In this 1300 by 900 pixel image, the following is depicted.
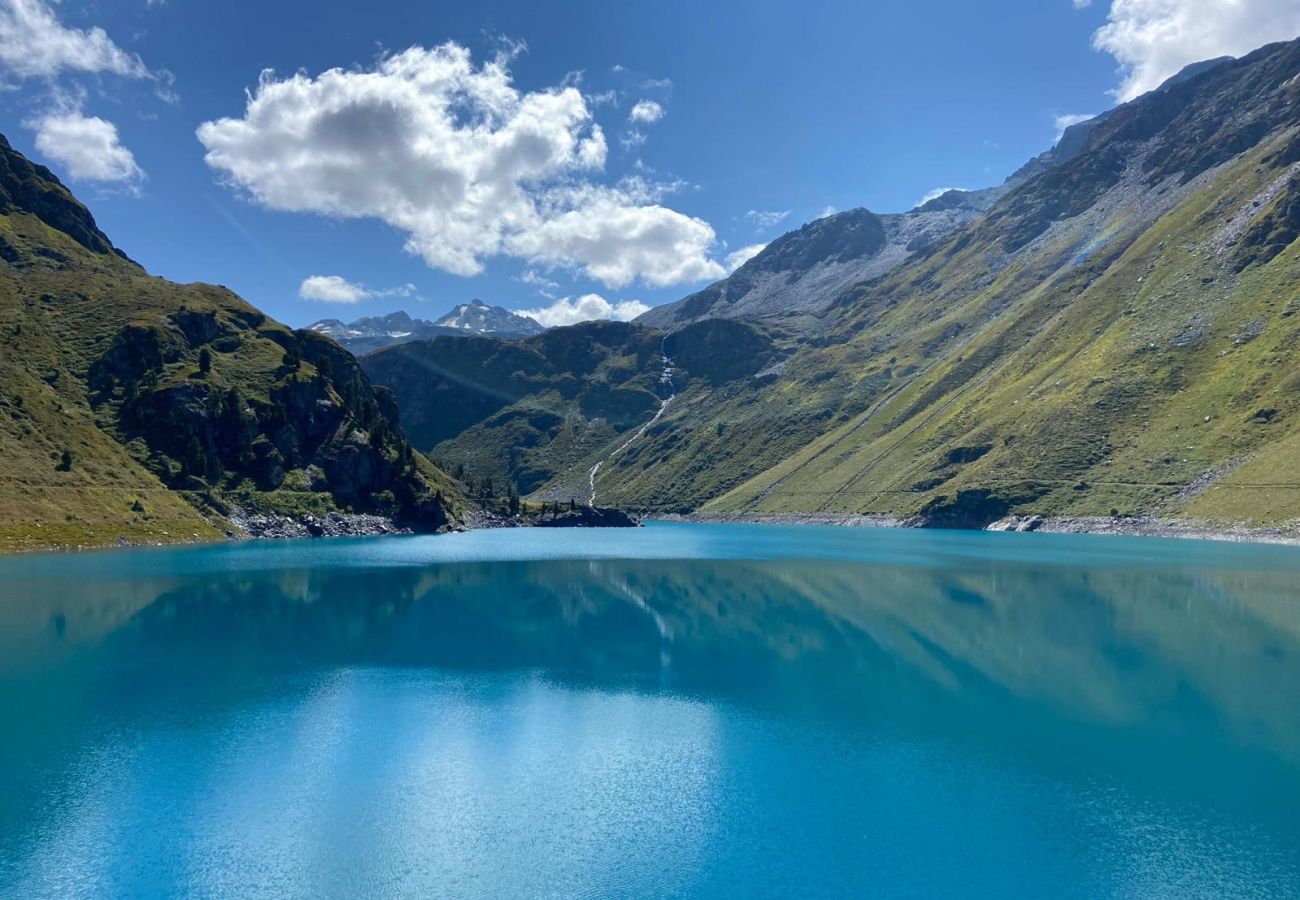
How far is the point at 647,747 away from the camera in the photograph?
3625cm

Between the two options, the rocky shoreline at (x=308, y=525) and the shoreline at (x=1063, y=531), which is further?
the rocky shoreline at (x=308, y=525)

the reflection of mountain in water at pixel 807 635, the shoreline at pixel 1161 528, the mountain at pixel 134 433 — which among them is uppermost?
the mountain at pixel 134 433

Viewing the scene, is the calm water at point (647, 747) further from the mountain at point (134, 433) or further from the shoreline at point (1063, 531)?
the mountain at point (134, 433)

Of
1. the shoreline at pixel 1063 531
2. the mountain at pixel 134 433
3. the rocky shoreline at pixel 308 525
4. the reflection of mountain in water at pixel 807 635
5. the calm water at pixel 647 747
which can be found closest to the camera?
the calm water at pixel 647 747

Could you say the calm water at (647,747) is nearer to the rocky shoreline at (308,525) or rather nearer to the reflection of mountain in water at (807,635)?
the reflection of mountain in water at (807,635)

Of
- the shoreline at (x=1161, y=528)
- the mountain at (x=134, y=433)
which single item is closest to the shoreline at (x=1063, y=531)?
the shoreline at (x=1161, y=528)

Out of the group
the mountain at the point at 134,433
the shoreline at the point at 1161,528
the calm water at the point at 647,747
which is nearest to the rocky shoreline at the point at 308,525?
the mountain at the point at 134,433

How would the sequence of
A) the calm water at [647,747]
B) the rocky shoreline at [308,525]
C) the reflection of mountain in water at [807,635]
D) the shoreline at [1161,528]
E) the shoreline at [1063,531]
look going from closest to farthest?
the calm water at [647,747] < the reflection of mountain in water at [807,635] < the shoreline at [1063,531] < the shoreline at [1161,528] < the rocky shoreline at [308,525]

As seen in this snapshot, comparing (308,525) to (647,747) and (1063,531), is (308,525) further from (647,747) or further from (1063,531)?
(1063,531)

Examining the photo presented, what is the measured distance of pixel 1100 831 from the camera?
27625 millimetres

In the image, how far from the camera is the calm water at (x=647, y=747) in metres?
24.7

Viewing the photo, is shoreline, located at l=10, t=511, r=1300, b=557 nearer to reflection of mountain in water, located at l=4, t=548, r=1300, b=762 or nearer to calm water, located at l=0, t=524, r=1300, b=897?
reflection of mountain in water, located at l=4, t=548, r=1300, b=762

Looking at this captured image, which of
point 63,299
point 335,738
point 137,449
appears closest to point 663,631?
point 335,738

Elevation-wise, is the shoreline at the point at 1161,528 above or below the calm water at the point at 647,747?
below
